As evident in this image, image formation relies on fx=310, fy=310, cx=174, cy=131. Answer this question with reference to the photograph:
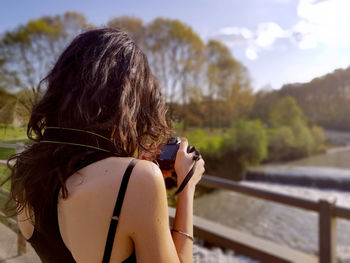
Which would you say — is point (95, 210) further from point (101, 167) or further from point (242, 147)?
point (242, 147)

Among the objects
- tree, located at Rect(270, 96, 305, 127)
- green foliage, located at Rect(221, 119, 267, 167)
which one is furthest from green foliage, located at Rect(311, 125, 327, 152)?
green foliage, located at Rect(221, 119, 267, 167)

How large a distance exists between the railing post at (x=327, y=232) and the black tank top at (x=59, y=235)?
2.26 metres

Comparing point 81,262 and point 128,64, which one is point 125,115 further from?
point 81,262

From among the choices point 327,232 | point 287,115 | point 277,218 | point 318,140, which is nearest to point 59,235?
point 327,232

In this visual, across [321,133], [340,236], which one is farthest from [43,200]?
[321,133]

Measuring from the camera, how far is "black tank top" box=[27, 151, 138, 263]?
619 millimetres

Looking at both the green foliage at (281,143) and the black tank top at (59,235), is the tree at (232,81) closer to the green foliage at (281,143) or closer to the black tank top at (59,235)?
the green foliage at (281,143)

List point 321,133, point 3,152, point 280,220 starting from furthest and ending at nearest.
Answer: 1. point 321,133
2. point 280,220
3. point 3,152

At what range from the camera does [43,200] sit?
72 centimetres

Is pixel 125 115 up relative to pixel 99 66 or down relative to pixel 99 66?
down

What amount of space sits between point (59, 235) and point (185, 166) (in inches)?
13.4

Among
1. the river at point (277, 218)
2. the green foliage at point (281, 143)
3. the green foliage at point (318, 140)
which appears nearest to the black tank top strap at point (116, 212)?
the river at point (277, 218)

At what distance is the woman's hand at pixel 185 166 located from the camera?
80 centimetres

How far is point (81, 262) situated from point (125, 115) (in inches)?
13.3
